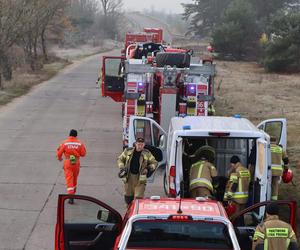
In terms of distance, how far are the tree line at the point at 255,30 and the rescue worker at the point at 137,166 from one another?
3270 centimetres

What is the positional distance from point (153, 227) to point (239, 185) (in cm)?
260

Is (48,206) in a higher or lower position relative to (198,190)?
lower

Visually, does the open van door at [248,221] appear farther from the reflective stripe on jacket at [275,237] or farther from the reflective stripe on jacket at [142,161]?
the reflective stripe on jacket at [142,161]

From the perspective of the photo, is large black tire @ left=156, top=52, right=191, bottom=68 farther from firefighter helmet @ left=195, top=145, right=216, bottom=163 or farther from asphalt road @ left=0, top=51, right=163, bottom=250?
firefighter helmet @ left=195, top=145, right=216, bottom=163

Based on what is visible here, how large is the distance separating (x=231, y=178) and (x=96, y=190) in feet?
14.1

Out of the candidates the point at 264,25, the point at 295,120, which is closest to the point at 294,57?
the point at 264,25

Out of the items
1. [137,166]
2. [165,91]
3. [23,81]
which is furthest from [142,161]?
[23,81]

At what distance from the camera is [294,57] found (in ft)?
134

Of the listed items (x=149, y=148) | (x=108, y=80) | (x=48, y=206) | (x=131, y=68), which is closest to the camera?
(x=149, y=148)

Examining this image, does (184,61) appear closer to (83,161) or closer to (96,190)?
(83,161)

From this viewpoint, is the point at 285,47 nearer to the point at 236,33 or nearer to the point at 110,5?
the point at 236,33

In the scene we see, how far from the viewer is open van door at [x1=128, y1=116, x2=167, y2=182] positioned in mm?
10406

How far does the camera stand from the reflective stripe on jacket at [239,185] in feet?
28.2

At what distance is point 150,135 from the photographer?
11.1 metres
